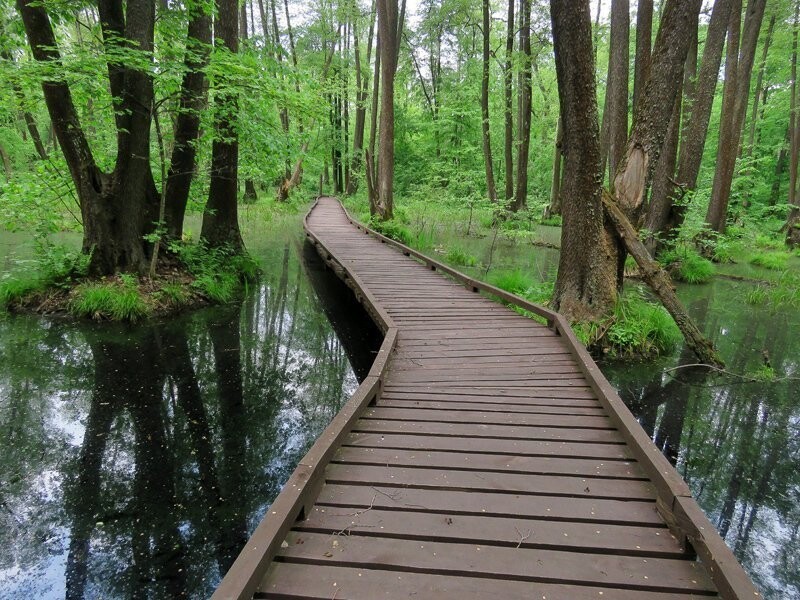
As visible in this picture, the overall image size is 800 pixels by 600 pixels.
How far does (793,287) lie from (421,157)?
23.9 metres

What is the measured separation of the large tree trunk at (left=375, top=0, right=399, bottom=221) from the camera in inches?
547

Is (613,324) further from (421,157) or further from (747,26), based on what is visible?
(421,157)

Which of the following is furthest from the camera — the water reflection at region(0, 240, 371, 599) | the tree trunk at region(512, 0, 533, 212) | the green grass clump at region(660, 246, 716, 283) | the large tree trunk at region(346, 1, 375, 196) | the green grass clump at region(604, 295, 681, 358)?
the large tree trunk at region(346, 1, 375, 196)

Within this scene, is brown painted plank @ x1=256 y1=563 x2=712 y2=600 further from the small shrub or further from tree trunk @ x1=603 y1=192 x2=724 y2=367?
the small shrub

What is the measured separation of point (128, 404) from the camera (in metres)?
5.00

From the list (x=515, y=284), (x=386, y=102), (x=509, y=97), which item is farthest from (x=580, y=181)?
(x=509, y=97)

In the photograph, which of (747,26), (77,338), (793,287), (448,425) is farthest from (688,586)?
(747,26)

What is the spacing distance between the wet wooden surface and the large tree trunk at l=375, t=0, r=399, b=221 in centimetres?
1137

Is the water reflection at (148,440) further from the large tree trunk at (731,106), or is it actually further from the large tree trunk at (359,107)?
the large tree trunk at (359,107)

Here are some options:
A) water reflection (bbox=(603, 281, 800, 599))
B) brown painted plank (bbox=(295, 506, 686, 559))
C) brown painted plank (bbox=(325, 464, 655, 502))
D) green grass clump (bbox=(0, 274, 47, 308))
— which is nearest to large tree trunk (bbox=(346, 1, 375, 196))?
green grass clump (bbox=(0, 274, 47, 308))

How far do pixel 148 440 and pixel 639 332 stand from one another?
622 centimetres

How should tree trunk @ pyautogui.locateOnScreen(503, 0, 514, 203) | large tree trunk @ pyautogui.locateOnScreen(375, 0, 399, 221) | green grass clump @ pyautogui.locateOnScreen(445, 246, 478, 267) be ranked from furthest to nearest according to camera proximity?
tree trunk @ pyautogui.locateOnScreen(503, 0, 514, 203)
large tree trunk @ pyautogui.locateOnScreen(375, 0, 399, 221)
green grass clump @ pyautogui.locateOnScreen(445, 246, 478, 267)

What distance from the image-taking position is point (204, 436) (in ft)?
14.8

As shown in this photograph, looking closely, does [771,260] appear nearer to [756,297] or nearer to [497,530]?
[756,297]
